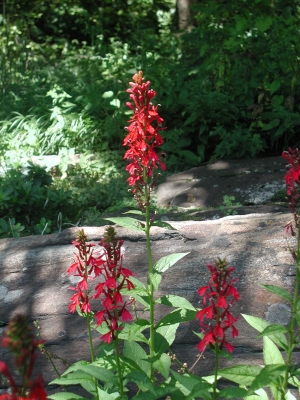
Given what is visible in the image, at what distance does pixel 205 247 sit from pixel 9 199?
7.30 ft

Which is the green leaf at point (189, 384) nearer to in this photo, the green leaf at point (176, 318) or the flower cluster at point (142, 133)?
the green leaf at point (176, 318)

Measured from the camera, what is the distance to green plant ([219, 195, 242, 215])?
443 cm

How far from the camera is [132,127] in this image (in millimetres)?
2053

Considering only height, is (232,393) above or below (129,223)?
below

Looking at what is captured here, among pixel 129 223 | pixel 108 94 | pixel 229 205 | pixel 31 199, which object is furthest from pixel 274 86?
pixel 129 223

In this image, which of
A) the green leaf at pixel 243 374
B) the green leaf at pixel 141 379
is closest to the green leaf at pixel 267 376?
the green leaf at pixel 243 374

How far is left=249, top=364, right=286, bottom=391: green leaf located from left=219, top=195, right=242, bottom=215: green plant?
260 cm

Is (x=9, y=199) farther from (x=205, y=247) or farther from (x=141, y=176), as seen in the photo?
(x=141, y=176)

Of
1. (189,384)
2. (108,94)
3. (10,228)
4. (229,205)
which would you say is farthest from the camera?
(108,94)

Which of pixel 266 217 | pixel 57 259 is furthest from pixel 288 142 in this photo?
pixel 57 259

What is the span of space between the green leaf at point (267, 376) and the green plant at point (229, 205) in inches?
102

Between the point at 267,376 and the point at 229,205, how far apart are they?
326 centimetres

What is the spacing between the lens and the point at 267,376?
1.74 metres

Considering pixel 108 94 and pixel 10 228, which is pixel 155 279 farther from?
pixel 108 94
